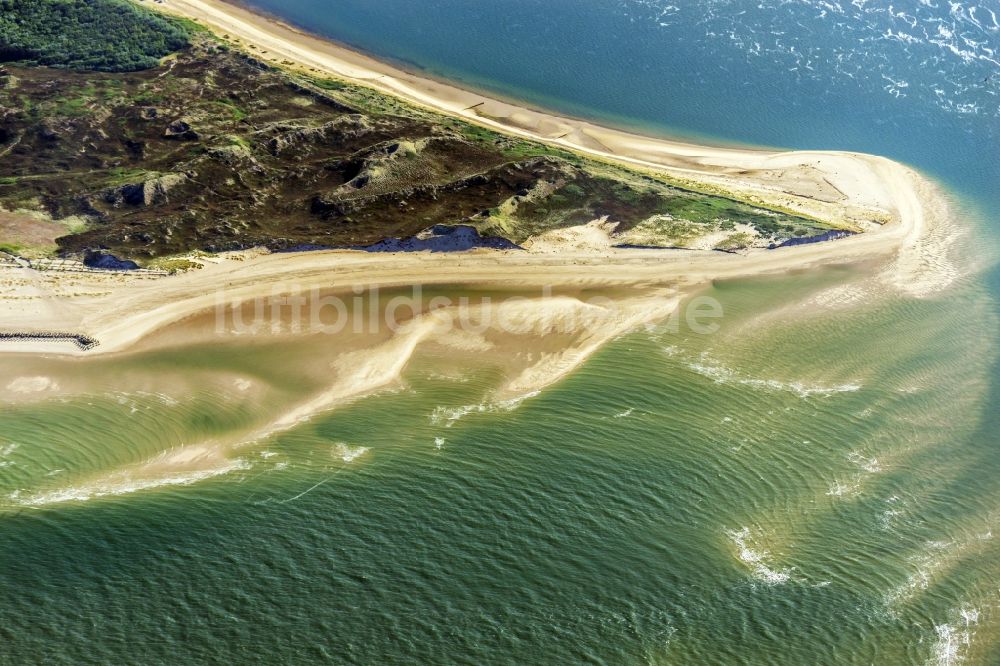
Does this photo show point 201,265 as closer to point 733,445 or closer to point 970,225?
point 733,445

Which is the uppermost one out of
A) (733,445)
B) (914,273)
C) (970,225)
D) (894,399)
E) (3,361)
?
(970,225)

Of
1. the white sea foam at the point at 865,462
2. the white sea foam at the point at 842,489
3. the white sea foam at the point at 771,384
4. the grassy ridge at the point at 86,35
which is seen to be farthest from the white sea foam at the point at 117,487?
the grassy ridge at the point at 86,35

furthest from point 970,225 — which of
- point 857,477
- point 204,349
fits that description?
point 204,349

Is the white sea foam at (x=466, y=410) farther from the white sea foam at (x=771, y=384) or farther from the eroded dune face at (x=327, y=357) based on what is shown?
the white sea foam at (x=771, y=384)

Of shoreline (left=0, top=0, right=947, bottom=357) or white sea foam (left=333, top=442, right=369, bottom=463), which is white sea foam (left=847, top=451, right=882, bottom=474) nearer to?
shoreline (left=0, top=0, right=947, bottom=357)

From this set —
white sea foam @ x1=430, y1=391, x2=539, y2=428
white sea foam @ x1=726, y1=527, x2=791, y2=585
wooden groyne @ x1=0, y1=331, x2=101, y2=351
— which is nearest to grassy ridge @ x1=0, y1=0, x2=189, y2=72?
wooden groyne @ x1=0, y1=331, x2=101, y2=351

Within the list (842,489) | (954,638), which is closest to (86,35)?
(842,489)

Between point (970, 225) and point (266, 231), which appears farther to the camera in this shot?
point (970, 225)
